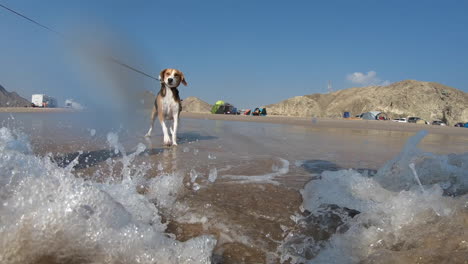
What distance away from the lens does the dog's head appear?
7262mm

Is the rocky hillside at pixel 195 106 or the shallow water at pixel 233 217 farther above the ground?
the rocky hillside at pixel 195 106

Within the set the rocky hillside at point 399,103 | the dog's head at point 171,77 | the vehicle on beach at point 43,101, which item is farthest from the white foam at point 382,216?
the rocky hillside at point 399,103

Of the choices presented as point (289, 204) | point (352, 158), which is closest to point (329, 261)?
point (289, 204)

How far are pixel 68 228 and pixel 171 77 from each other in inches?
236

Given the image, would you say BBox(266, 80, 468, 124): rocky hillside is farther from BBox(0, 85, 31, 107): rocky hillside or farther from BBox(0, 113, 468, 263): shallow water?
BBox(0, 113, 468, 263): shallow water

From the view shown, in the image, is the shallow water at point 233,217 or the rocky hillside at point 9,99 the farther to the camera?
the rocky hillside at point 9,99

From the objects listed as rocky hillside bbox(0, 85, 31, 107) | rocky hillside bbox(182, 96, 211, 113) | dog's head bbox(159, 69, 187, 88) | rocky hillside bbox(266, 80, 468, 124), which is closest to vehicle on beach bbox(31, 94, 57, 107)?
rocky hillside bbox(0, 85, 31, 107)

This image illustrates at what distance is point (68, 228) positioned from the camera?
1.52 meters

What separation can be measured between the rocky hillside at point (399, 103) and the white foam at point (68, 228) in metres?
74.9

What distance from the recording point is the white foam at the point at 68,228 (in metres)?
1.44

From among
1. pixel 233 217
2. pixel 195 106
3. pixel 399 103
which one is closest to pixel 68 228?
pixel 233 217

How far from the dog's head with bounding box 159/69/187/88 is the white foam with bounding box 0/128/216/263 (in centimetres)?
563

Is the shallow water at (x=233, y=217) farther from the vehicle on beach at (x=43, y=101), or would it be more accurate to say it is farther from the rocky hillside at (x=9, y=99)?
the vehicle on beach at (x=43, y=101)

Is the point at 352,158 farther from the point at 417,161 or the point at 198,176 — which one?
the point at 198,176
